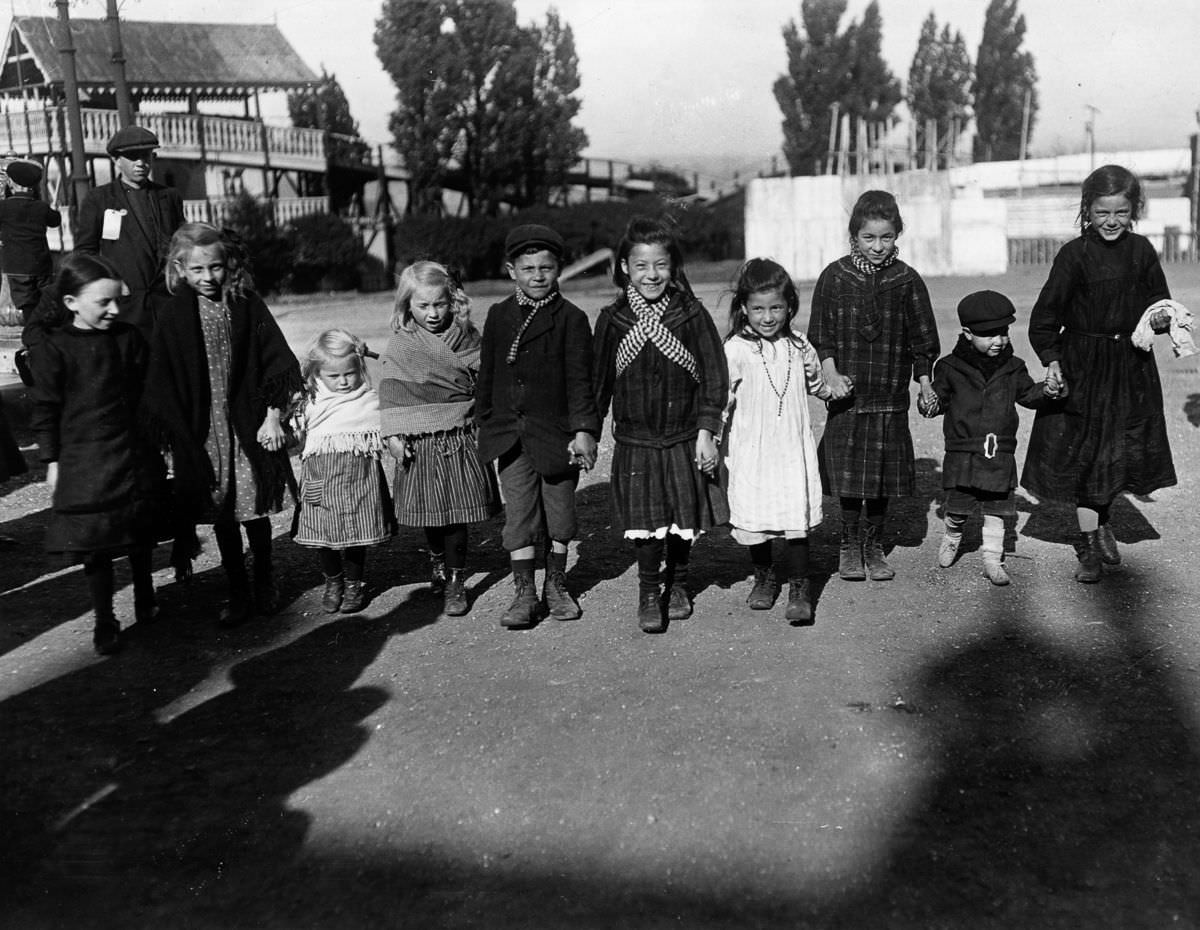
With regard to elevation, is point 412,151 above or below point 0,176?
above

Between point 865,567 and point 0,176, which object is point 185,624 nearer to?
point 865,567

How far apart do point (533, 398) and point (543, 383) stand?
2.7 inches

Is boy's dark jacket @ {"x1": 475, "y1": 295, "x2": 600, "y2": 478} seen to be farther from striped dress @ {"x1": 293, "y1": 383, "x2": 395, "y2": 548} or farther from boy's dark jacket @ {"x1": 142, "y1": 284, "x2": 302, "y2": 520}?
boy's dark jacket @ {"x1": 142, "y1": 284, "x2": 302, "y2": 520}

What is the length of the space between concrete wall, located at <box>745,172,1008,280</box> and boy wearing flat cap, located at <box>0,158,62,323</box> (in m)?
17.2

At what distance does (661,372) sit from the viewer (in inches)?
186

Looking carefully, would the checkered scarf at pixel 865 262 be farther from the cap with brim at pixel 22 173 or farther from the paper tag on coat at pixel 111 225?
the cap with brim at pixel 22 173

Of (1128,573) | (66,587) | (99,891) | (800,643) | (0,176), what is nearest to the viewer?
(99,891)

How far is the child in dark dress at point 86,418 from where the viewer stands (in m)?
4.62

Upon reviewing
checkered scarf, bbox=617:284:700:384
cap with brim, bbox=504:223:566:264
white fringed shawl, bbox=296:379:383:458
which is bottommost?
white fringed shawl, bbox=296:379:383:458

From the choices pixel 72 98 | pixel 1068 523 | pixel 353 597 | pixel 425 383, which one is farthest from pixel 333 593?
pixel 72 98

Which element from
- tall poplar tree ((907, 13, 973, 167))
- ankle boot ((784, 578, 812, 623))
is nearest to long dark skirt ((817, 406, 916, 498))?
ankle boot ((784, 578, 812, 623))

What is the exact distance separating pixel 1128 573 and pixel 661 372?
2.23 meters

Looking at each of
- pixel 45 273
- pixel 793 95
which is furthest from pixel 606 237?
pixel 45 273

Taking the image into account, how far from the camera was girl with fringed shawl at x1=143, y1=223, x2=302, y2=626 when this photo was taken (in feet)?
16.0
